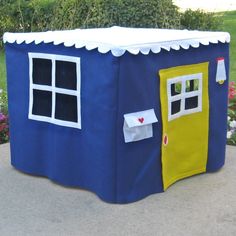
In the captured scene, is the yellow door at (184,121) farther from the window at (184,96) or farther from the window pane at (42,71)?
the window pane at (42,71)

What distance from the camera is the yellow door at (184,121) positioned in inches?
166

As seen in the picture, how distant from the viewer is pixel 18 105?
4.62 m

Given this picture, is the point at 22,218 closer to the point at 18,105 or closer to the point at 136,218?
the point at 136,218

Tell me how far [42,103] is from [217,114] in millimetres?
1426

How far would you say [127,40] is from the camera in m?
4.00

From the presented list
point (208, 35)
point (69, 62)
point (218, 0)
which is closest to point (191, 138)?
point (208, 35)

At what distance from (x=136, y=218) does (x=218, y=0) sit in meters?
19.6

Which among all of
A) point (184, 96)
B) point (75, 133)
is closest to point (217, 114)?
point (184, 96)

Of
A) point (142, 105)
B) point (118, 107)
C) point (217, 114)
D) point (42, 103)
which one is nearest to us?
point (118, 107)

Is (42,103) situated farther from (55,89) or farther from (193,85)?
(193,85)

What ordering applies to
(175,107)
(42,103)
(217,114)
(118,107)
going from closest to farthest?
(118,107) → (175,107) → (42,103) → (217,114)

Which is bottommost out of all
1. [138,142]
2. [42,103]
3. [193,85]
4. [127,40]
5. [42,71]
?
[138,142]

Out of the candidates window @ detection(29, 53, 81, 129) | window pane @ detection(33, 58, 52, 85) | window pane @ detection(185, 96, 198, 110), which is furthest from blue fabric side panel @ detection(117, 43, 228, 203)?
window pane @ detection(33, 58, 52, 85)

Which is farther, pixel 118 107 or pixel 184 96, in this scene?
pixel 184 96
